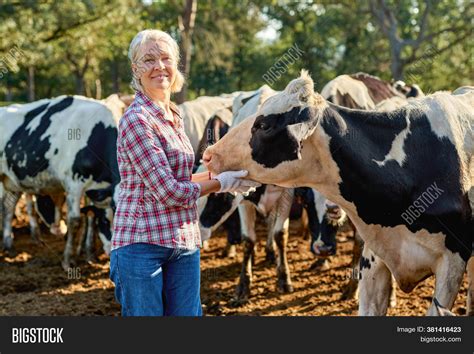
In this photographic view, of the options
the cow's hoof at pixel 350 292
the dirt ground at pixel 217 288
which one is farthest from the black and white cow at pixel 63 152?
the cow's hoof at pixel 350 292

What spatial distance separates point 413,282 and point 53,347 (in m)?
2.24

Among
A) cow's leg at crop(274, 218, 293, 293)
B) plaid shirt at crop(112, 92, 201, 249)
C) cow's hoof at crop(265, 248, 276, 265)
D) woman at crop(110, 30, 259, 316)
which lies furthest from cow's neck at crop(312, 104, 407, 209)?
cow's hoof at crop(265, 248, 276, 265)

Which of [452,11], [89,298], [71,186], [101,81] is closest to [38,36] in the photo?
[71,186]

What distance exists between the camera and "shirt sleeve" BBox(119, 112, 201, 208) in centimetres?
273

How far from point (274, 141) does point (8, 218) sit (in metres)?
7.49

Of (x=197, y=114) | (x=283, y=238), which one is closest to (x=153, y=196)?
(x=283, y=238)

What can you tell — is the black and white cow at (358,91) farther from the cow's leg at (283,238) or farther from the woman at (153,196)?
the woman at (153,196)

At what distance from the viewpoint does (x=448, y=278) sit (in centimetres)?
353

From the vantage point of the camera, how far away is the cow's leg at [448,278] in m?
3.53

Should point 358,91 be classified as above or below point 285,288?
above

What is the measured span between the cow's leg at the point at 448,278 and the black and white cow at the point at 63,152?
5011 millimetres

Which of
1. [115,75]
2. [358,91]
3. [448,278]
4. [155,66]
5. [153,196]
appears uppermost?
[115,75]

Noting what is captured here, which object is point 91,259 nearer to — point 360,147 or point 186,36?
point 360,147

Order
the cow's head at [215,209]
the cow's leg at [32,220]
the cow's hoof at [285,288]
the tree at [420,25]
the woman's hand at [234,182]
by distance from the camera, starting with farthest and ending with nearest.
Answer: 1. the tree at [420,25]
2. the cow's leg at [32,220]
3. the cow's hoof at [285,288]
4. the cow's head at [215,209]
5. the woman's hand at [234,182]
